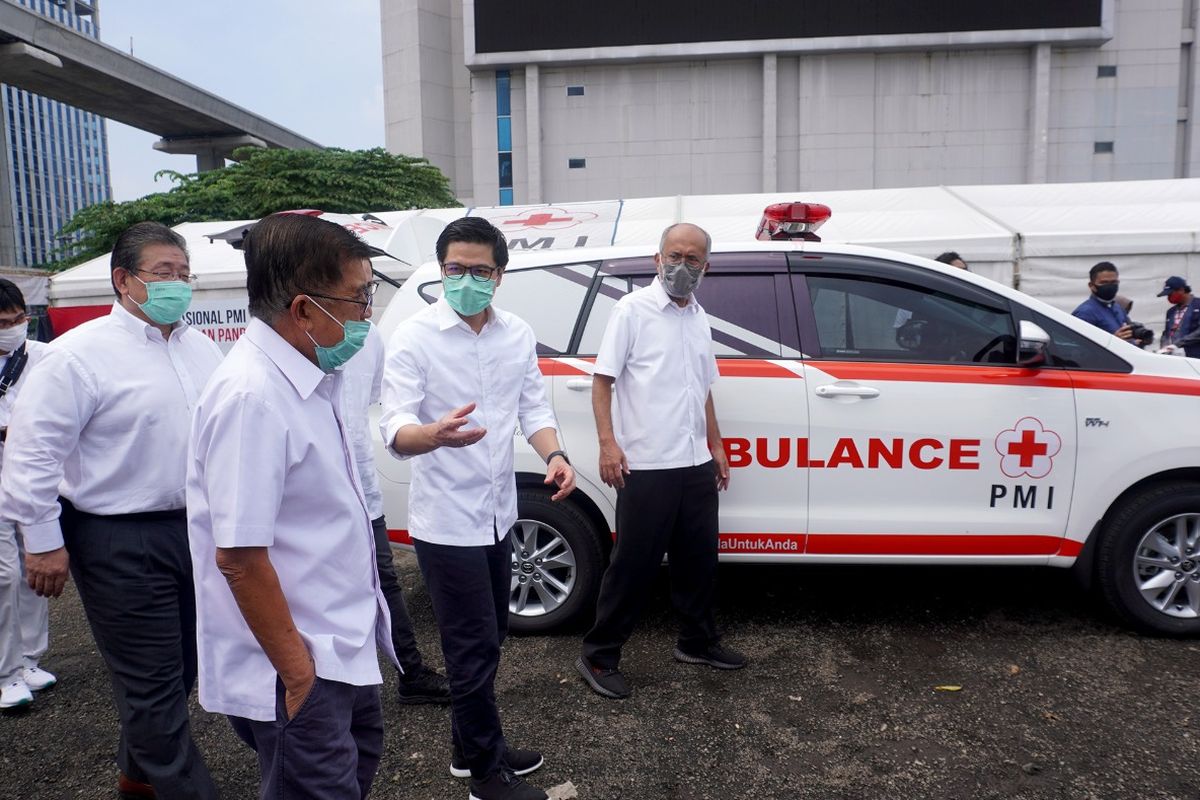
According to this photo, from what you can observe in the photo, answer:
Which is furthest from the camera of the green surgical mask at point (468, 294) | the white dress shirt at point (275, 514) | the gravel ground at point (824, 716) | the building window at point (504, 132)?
the building window at point (504, 132)

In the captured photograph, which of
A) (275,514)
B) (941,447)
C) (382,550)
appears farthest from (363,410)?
(941,447)

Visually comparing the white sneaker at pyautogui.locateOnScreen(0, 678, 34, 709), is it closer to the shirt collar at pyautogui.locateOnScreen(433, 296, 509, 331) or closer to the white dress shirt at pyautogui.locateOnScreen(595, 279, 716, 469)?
the shirt collar at pyautogui.locateOnScreen(433, 296, 509, 331)

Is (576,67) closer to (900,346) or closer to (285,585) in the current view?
(900,346)

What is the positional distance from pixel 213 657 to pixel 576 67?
28786 millimetres

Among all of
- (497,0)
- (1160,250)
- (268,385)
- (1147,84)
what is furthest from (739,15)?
(268,385)

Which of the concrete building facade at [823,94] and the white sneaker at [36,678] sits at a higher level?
the concrete building facade at [823,94]

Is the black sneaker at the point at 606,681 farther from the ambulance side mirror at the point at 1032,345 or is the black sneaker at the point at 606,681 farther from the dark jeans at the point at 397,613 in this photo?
the ambulance side mirror at the point at 1032,345

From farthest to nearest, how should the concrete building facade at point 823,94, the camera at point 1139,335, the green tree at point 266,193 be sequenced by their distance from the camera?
the concrete building facade at point 823,94 → the green tree at point 266,193 → the camera at point 1139,335

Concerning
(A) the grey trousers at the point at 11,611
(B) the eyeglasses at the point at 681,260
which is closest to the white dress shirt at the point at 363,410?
(B) the eyeglasses at the point at 681,260

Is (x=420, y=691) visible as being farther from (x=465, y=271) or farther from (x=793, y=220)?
(x=793, y=220)

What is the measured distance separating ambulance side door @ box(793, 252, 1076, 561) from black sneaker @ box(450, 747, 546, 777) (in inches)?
64.3

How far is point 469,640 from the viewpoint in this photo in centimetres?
251

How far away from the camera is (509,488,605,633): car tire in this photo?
3.89 m

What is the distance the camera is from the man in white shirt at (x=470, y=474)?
8.28 feet
